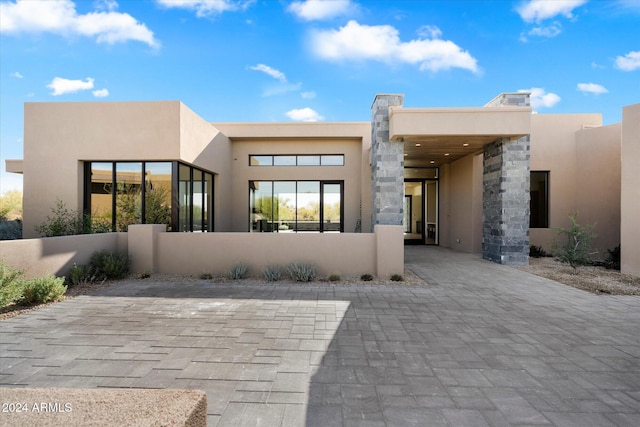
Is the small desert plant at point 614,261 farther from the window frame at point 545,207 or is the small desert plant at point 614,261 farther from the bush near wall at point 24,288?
the bush near wall at point 24,288

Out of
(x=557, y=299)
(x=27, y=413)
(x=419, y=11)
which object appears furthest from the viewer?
(x=419, y=11)

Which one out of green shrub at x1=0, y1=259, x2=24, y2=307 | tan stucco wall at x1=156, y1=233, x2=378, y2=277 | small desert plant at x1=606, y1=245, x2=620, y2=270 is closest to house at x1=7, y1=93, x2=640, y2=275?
small desert plant at x1=606, y1=245, x2=620, y2=270

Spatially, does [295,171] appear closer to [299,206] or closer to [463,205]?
[299,206]

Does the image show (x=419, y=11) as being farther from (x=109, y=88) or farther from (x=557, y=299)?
(x=109, y=88)

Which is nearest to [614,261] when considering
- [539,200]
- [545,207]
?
[545,207]

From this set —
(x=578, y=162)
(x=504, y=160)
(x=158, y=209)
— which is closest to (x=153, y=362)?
(x=158, y=209)

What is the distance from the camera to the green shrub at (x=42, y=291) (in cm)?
478

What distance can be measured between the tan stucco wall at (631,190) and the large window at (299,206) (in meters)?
8.62

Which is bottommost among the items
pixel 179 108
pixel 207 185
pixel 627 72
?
pixel 207 185

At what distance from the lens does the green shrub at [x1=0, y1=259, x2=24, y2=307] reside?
175 inches

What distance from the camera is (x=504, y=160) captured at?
28.2ft

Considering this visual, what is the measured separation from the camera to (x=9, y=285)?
455 centimetres

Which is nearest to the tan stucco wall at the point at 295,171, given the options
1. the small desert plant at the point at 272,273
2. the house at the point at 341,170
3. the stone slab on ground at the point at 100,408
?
the house at the point at 341,170

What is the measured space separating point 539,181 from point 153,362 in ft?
43.3
